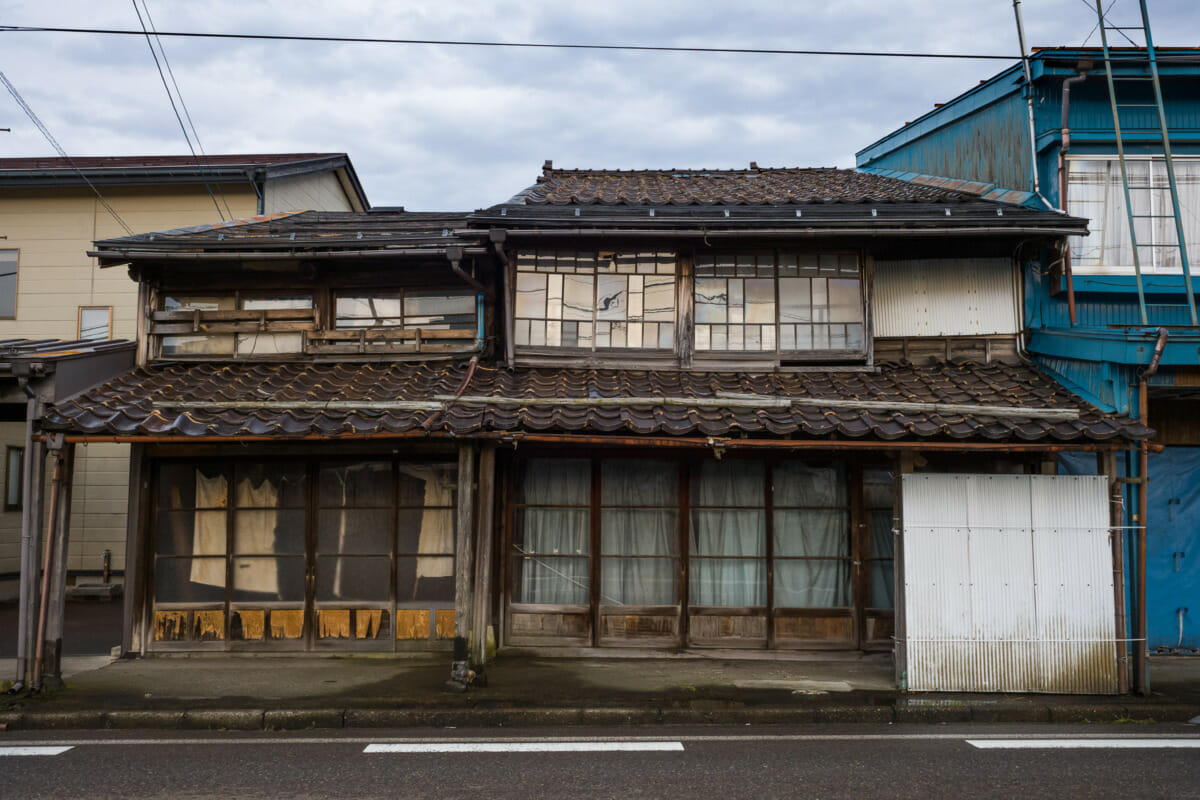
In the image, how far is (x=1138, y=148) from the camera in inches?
430

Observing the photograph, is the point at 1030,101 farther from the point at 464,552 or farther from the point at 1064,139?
the point at 464,552

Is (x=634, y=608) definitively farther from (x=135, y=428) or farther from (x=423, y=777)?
(x=135, y=428)

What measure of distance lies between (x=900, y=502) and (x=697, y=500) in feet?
8.66

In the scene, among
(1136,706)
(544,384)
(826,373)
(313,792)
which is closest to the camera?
(313,792)

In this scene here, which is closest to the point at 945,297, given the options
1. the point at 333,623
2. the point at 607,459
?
the point at 607,459

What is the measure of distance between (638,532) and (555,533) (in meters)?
1.05

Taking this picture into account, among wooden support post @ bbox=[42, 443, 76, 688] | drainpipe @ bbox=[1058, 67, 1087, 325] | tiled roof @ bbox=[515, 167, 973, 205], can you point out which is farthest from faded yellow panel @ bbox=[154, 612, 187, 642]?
drainpipe @ bbox=[1058, 67, 1087, 325]

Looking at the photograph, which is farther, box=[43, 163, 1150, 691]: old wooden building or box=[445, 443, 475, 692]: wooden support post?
box=[43, 163, 1150, 691]: old wooden building

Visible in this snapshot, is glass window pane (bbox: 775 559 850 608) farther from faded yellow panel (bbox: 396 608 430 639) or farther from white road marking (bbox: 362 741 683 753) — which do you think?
faded yellow panel (bbox: 396 608 430 639)

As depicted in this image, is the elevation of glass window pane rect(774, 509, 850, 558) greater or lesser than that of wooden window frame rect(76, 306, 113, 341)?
lesser

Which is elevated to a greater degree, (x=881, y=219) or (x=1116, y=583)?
(x=881, y=219)

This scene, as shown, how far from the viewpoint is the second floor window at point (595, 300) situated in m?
10.5

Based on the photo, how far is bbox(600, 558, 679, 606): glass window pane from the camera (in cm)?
1026

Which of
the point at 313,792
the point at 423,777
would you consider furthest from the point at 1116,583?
the point at 313,792
